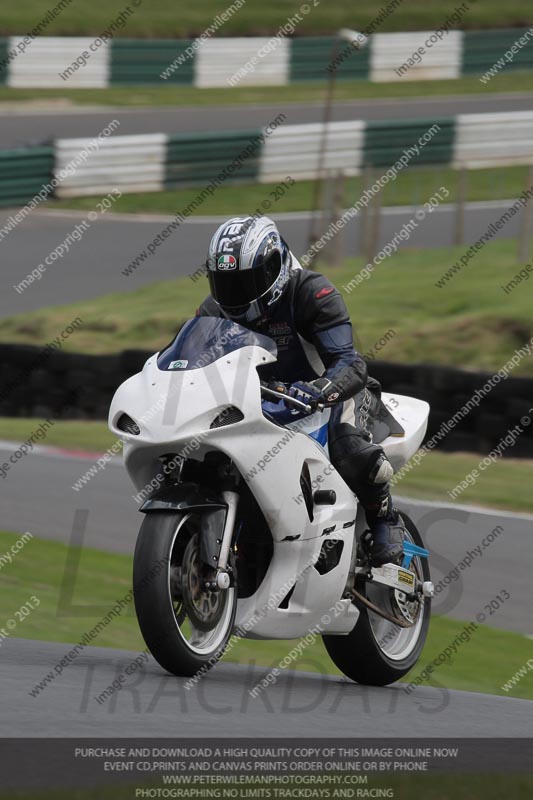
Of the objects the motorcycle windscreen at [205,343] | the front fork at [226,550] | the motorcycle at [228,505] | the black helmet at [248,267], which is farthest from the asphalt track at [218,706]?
the black helmet at [248,267]

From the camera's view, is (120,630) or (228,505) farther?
(120,630)

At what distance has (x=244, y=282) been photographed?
5250 mm

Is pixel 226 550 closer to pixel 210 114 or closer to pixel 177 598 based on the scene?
pixel 177 598

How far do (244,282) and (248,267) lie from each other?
0.22 feet

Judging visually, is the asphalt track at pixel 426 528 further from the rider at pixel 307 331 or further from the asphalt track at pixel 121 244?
the asphalt track at pixel 121 244

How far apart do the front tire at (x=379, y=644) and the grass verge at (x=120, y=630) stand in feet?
0.75

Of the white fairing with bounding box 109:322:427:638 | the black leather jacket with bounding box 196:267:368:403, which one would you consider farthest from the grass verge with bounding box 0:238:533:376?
the white fairing with bounding box 109:322:427:638

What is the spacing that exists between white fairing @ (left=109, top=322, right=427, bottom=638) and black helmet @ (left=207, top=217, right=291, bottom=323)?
238 mm

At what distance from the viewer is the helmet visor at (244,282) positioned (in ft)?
17.2

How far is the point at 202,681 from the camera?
16.3ft

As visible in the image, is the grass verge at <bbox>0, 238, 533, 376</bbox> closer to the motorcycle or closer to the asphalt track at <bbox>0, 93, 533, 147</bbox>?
the asphalt track at <bbox>0, 93, 533, 147</bbox>

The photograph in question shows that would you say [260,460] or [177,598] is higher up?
[260,460]

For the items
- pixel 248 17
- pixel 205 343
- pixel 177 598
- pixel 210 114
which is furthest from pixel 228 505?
pixel 248 17
